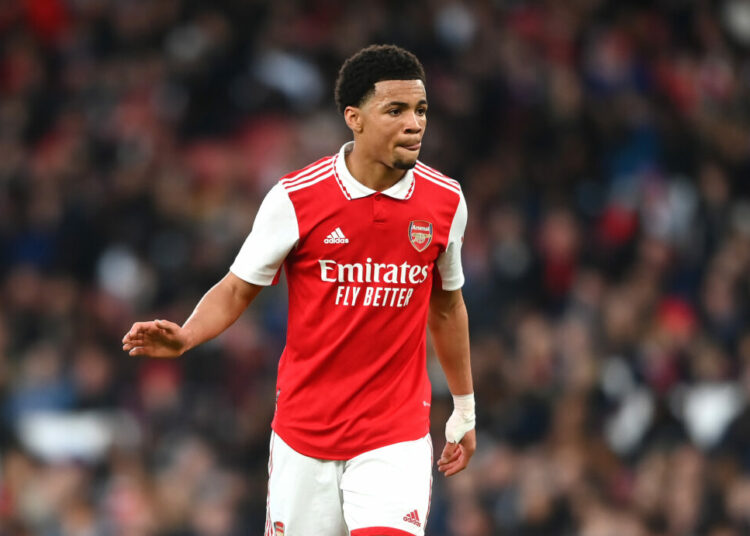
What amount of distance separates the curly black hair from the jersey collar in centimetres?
Result: 24

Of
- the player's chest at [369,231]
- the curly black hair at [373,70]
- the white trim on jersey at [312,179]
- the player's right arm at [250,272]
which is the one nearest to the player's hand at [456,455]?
the player's chest at [369,231]

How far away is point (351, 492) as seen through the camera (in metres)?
4.86

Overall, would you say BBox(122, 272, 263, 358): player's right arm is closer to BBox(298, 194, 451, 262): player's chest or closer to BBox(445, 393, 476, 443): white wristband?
BBox(298, 194, 451, 262): player's chest

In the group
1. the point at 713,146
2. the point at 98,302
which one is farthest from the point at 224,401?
the point at 713,146

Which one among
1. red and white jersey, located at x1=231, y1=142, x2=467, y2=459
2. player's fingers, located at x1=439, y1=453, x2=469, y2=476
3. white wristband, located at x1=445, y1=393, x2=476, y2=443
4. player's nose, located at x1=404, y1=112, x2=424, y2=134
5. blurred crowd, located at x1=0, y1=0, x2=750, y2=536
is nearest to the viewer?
player's nose, located at x1=404, y1=112, x2=424, y2=134

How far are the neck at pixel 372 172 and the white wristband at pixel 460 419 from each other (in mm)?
988

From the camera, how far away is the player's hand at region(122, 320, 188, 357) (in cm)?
449

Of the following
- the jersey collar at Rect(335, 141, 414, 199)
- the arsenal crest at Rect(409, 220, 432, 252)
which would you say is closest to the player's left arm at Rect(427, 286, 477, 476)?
the arsenal crest at Rect(409, 220, 432, 252)

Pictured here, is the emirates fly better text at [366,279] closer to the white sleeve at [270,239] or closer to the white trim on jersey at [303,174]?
the white sleeve at [270,239]

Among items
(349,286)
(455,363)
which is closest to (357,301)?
(349,286)

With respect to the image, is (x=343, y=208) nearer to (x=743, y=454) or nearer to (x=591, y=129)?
(x=743, y=454)

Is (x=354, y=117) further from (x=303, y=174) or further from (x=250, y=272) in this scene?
(x=250, y=272)

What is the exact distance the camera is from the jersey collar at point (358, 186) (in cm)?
484

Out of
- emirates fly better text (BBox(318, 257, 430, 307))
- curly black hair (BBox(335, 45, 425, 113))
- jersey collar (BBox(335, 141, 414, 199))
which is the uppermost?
curly black hair (BBox(335, 45, 425, 113))
